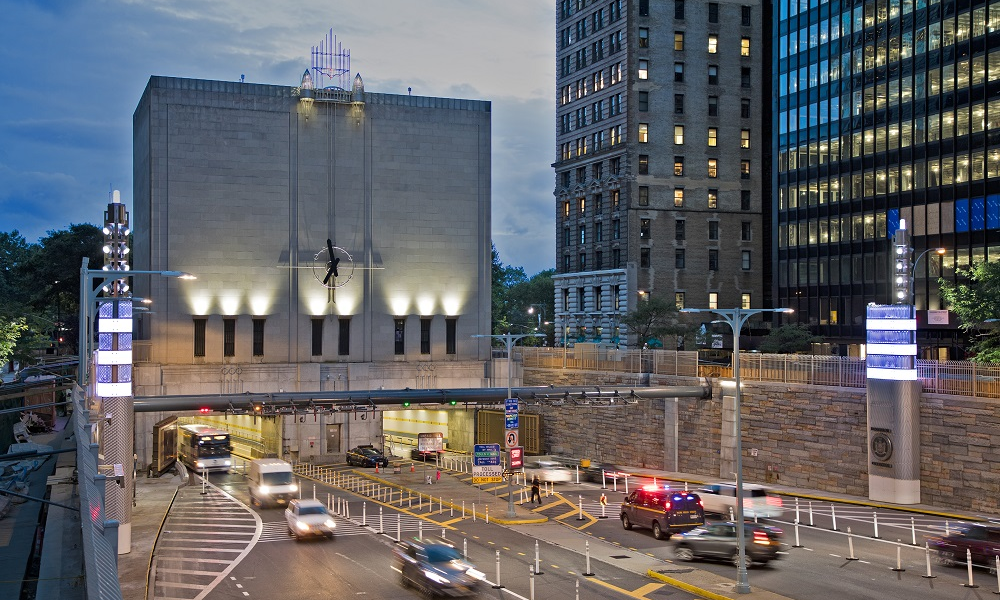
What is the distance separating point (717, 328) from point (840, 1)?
37.3 meters

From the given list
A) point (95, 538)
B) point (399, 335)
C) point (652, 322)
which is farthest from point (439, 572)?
point (652, 322)

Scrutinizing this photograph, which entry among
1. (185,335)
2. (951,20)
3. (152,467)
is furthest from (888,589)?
(951,20)

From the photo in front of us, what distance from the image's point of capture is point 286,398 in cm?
5569

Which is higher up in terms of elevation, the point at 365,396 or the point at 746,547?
the point at 365,396

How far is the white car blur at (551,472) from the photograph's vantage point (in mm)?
57844

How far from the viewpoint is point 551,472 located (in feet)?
190

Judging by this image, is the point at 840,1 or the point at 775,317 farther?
the point at 775,317

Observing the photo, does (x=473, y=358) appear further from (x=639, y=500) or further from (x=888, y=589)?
(x=888, y=589)

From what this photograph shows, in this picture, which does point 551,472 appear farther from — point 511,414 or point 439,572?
point 439,572

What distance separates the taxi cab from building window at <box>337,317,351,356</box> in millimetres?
42430

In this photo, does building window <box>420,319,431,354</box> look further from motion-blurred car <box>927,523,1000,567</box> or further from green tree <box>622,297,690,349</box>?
motion-blurred car <box>927,523,1000,567</box>

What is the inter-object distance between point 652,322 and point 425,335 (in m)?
Result: 26.9

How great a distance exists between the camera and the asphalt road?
101 ft

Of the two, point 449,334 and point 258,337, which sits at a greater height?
point 449,334
